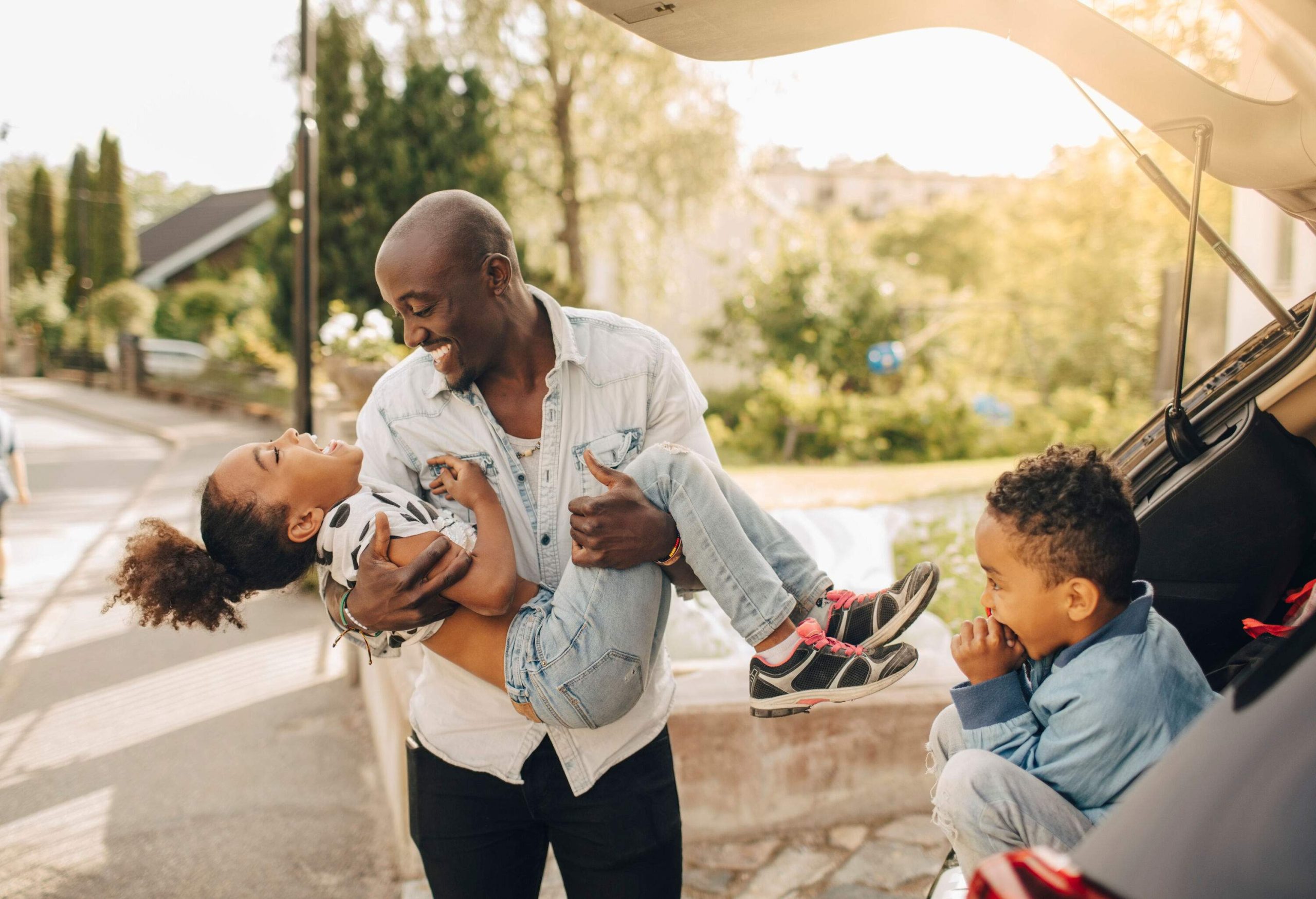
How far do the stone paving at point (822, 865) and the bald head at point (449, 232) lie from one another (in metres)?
2.39

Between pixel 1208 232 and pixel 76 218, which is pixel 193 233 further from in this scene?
pixel 1208 232

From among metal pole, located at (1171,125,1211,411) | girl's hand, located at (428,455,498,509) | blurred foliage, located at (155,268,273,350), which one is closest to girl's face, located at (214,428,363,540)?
girl's hand, located at (428,455,498,509)

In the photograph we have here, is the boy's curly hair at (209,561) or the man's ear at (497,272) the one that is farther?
the boy's curly hair at (209,561)

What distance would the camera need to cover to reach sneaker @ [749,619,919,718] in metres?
2.03

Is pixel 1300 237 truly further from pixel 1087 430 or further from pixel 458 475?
pixel 458 475

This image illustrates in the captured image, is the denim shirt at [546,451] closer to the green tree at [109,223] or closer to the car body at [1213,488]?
the car body at [1213,488]

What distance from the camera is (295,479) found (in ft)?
7.21

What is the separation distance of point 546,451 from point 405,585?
1.31 ft

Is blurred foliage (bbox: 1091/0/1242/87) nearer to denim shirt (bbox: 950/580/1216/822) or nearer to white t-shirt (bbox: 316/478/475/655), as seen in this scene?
denim shirt (bbox: 950/580/1216/822)

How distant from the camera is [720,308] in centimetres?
1847

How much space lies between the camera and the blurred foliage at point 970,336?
14273 mm

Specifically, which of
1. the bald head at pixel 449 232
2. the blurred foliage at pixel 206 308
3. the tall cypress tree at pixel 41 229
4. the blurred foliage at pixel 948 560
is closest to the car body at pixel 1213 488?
the bald head at pixel 449 232

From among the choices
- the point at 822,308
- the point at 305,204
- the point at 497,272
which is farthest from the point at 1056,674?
the point at 822,308

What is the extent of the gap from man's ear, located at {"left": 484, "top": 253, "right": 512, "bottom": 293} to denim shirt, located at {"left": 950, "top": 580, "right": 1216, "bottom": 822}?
1178mm
